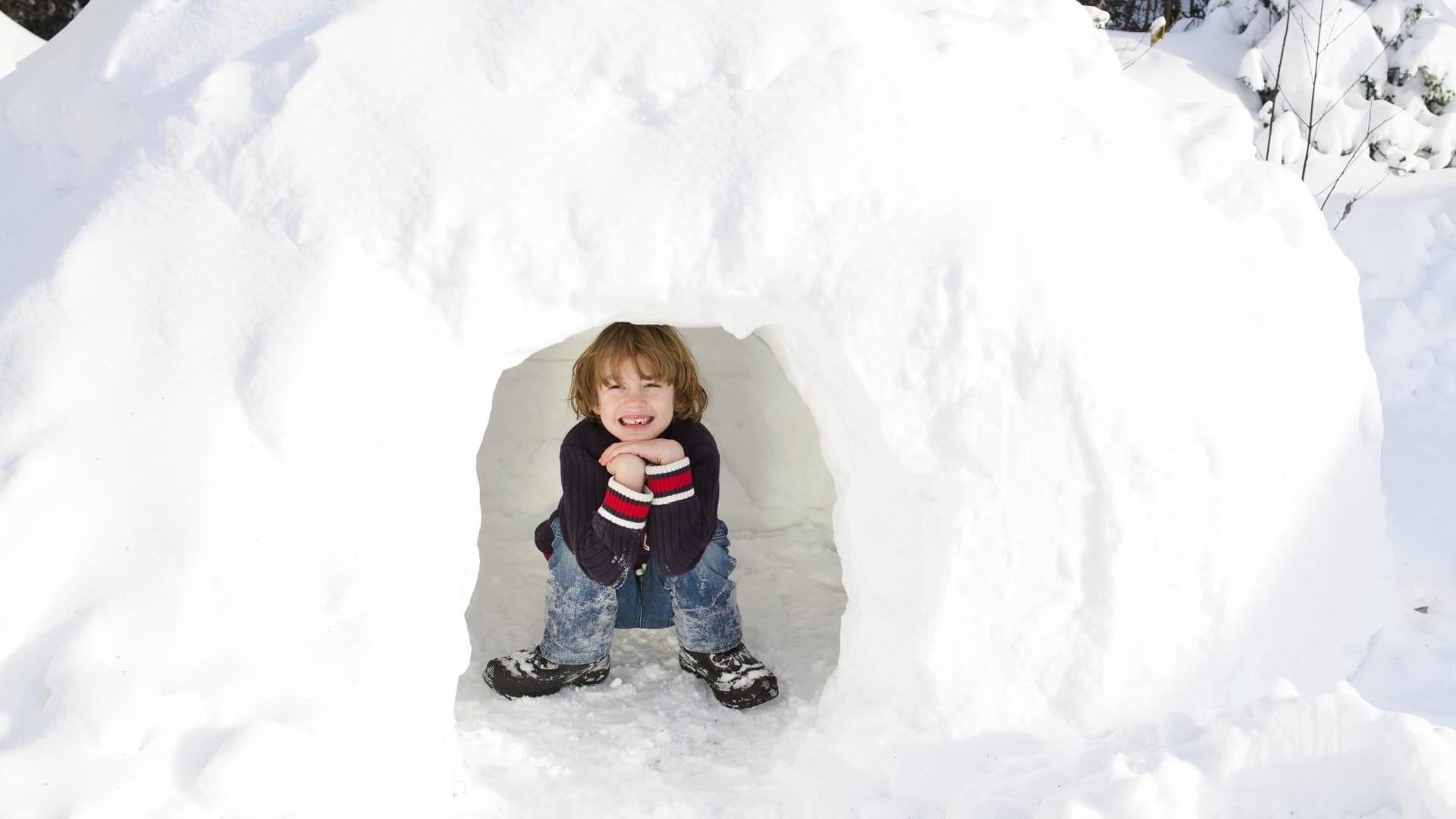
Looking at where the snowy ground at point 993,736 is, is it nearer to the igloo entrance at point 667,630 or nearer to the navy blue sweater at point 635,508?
the igloo entrance at point 667,630

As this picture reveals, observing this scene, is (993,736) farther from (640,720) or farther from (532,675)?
(532,675)

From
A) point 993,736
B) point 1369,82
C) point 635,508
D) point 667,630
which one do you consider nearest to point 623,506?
point 635,508

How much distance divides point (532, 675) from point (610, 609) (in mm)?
213

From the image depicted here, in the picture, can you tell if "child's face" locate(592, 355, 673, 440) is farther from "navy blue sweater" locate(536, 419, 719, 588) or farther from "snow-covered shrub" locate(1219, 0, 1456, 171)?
"snow-covered shrub" locate(1219, 0, 1456, 171)

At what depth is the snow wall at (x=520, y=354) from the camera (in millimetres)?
1766

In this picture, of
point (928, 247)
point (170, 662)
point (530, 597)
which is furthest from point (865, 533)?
point (530, 597)

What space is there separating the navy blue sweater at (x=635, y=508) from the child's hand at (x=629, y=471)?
17mm

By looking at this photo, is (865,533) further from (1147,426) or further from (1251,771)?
(1251,771)

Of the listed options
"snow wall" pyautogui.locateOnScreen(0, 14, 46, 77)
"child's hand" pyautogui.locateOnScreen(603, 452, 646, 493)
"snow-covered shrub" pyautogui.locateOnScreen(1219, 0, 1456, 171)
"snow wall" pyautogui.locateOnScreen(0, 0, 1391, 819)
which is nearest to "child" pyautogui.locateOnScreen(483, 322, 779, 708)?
"child's hand" pyautogui.locateOnScreen(603, 452, 646, 493)

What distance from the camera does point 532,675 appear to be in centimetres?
254

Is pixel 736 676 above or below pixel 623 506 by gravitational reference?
below

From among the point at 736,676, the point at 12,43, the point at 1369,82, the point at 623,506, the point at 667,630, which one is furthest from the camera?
the point at 1369,82

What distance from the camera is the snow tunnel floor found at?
2182mm

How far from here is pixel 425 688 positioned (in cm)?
189
